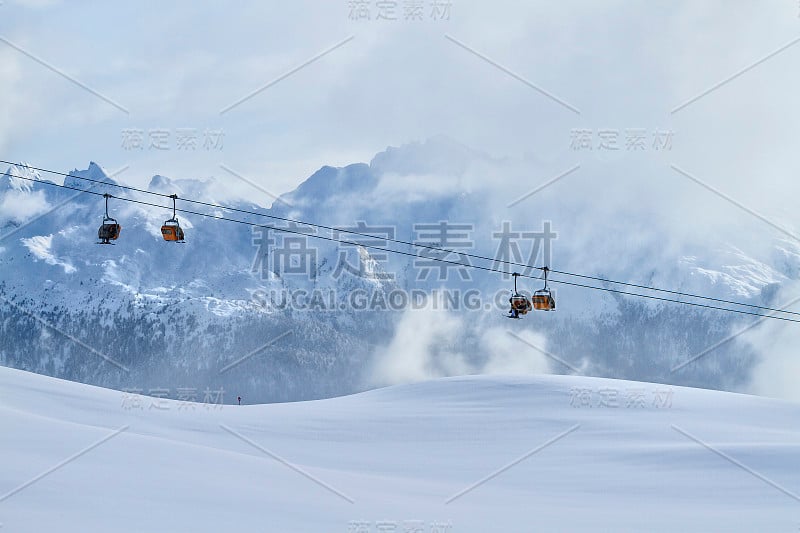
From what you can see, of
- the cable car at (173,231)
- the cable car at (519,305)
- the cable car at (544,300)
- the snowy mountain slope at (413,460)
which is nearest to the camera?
the snowy mountain slope at (413,460)

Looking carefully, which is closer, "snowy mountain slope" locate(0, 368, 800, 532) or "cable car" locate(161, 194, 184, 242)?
"snowy mountain slope" locate(0, 368, 800, 532)

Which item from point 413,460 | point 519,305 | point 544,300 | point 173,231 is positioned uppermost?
point 173,231

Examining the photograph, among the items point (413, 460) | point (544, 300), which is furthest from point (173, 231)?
point (544, 300)

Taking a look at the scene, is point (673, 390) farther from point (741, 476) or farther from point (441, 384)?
point (741, 476)

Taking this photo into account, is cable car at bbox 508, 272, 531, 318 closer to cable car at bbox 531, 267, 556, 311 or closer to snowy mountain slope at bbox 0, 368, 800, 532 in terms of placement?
cable car at bbox 531, 267, 556, 311

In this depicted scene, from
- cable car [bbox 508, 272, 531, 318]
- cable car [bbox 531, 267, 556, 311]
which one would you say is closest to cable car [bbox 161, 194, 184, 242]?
cable car [bbox 508, 272, 531, 318]

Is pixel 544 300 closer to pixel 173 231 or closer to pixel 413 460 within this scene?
pixel 413 460

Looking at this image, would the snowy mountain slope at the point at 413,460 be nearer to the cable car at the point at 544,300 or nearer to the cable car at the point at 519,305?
the cable car at the point at 519,305

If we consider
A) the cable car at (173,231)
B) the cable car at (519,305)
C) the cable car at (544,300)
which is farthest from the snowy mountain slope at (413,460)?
the cable car at (173,231)

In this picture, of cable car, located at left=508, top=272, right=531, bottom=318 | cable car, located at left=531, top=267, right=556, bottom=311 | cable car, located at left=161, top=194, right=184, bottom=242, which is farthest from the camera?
cable car, located at left=508, top=272, right=531, bottom=318

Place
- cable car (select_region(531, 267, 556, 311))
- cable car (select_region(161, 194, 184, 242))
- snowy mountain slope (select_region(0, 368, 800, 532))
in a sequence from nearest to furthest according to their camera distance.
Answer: snowy mountain slope (select_region(0, 368, 800, 532)) → cable car (select_region(161, 194, 184, 242)) → cable car (select_region(531, 267, 556, 311))
